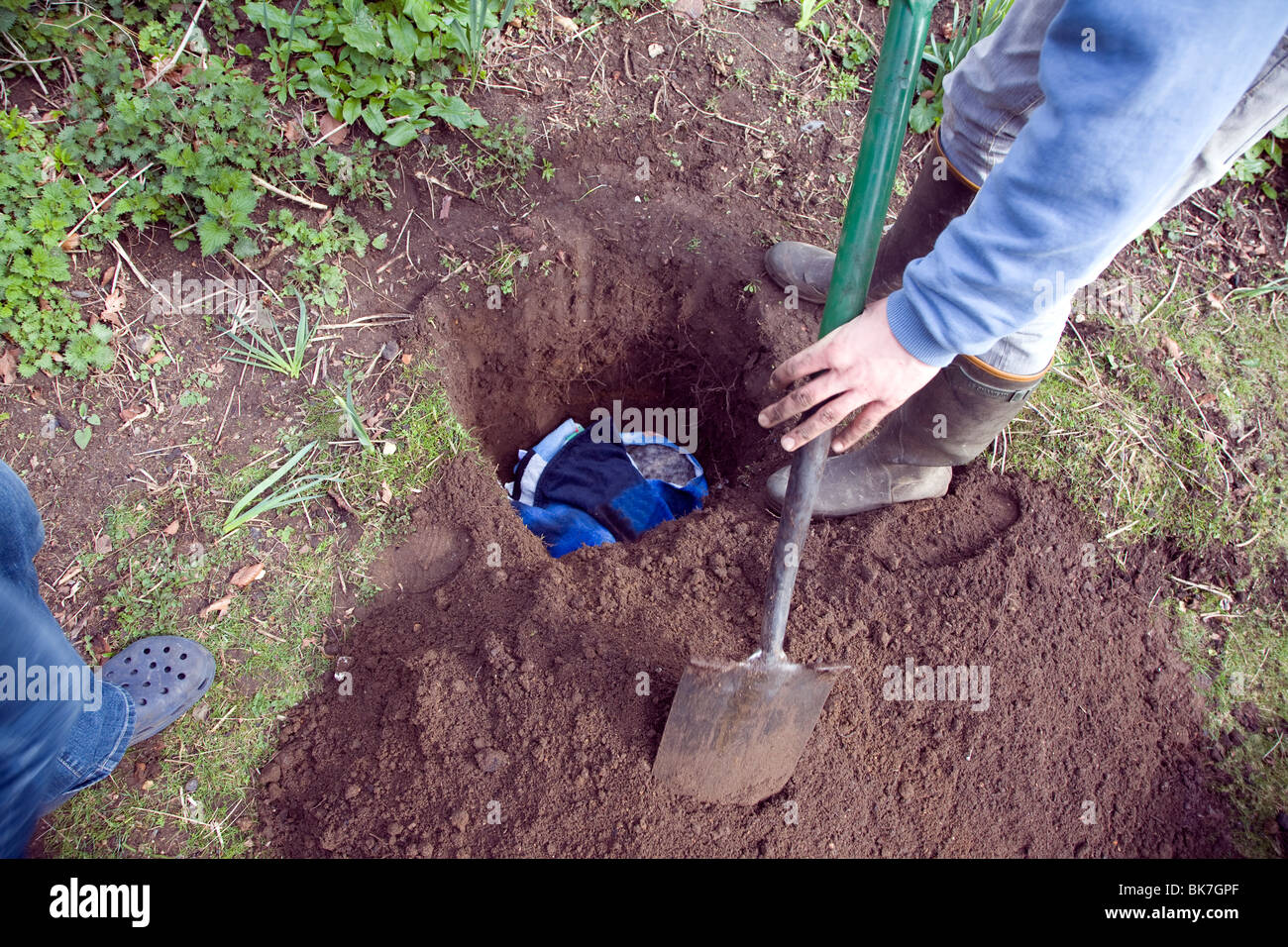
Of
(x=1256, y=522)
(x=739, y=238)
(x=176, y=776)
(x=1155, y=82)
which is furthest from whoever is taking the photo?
(x=739, y=238)

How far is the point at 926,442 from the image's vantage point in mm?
2033

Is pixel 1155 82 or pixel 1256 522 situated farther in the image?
pixel 1256 522

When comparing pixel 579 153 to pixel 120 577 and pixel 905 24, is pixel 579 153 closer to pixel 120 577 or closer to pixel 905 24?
pixel 905 24

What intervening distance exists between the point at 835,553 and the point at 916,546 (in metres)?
0.25

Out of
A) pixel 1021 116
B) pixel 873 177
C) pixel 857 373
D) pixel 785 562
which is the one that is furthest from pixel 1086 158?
pixel 785 562

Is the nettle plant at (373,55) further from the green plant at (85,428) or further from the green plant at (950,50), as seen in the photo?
the green plant at (950,50)

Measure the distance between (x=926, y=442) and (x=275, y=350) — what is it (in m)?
1.95

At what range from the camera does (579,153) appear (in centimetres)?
259

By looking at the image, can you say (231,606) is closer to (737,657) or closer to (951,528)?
(737,657)

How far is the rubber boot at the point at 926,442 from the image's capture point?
70.9 inches

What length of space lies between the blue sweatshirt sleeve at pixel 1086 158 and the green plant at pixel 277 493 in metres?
1.64

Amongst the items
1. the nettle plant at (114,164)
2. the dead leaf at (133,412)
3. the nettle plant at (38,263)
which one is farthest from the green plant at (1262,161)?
the nettle plant at (38,263)

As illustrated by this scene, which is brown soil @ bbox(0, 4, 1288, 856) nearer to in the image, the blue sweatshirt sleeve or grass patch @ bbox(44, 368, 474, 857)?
grass patch @ bbox(44, 368, 474, 857)

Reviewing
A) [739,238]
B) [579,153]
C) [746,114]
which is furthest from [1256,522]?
[579,153]
